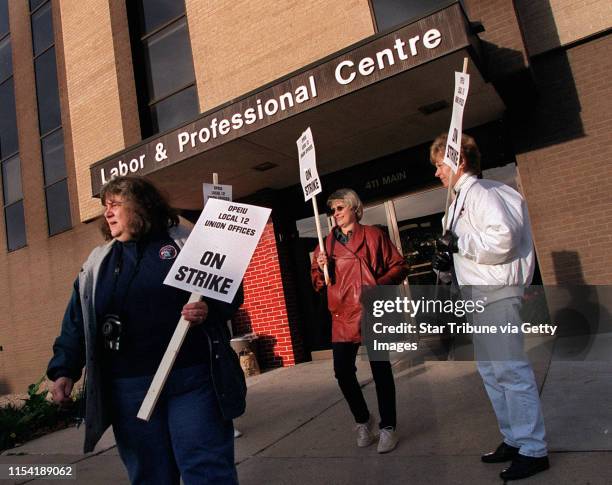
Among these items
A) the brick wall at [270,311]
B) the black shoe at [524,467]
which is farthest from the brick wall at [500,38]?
the black shoe at [524,467]

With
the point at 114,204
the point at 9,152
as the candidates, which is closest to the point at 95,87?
the point at 9,152

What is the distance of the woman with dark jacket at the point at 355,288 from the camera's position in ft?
10.8

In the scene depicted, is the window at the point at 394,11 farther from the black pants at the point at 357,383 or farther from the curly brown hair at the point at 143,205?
the curly brown hair at the point at 143,205

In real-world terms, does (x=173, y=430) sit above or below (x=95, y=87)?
below

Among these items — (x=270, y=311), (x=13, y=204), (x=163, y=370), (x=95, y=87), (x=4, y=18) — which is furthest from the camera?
(x=4, y=18)

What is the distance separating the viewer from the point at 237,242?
222 centimetres

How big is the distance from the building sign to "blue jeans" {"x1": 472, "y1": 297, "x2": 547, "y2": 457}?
291cm

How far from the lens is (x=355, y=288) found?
3.41 m

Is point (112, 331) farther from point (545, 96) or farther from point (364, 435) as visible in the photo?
point (545, 96)

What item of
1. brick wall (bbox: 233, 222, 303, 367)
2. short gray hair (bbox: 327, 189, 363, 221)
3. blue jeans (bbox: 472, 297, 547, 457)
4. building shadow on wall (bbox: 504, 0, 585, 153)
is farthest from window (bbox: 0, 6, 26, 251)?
blue jeans (bbox: 472, 297, 547, 457)

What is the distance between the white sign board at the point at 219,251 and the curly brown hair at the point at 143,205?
0.23 m

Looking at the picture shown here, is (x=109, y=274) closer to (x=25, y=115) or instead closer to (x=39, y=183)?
(x=39, y=183)

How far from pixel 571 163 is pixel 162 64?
24.6 ft

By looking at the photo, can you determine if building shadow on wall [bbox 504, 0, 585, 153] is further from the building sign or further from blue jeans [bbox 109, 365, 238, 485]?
blue jeans [bbox 109, 365, 238, 485]
